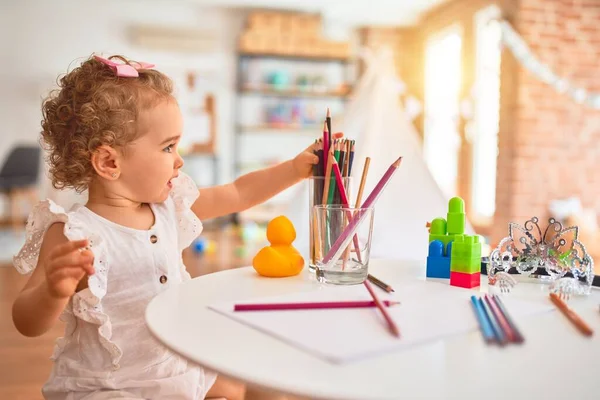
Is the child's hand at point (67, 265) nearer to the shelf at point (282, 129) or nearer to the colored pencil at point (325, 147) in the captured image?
the colored pencil at point (325, 147)

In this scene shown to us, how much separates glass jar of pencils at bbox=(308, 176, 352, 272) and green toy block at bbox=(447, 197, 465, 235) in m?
0.14

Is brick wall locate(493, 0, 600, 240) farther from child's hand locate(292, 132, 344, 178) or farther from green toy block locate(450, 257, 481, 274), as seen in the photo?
green toy block locate(450, 257, 481, 274)

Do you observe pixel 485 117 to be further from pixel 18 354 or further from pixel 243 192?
pixel 243 192

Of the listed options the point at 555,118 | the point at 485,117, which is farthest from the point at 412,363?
the point at 485,117

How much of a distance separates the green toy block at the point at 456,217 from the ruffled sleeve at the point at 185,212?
400 mm

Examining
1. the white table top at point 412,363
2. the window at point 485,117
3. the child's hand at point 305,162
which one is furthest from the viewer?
the window at point 485,117

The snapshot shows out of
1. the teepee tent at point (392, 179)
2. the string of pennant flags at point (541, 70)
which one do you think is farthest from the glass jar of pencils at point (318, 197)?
the string of pennant flags at point (541, 70)

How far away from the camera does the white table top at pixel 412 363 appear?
0.39 m

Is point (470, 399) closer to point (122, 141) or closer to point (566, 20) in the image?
point (122, 141)

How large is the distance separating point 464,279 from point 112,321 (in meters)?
0.46

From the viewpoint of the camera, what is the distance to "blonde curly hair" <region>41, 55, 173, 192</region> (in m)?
0.83

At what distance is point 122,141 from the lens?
840 mm

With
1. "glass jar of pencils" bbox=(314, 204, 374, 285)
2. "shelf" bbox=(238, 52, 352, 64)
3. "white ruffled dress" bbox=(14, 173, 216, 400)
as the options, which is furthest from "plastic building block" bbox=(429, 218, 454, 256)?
"shelf" bbox=(238, 52, 352, 64)

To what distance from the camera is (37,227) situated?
0.78m
